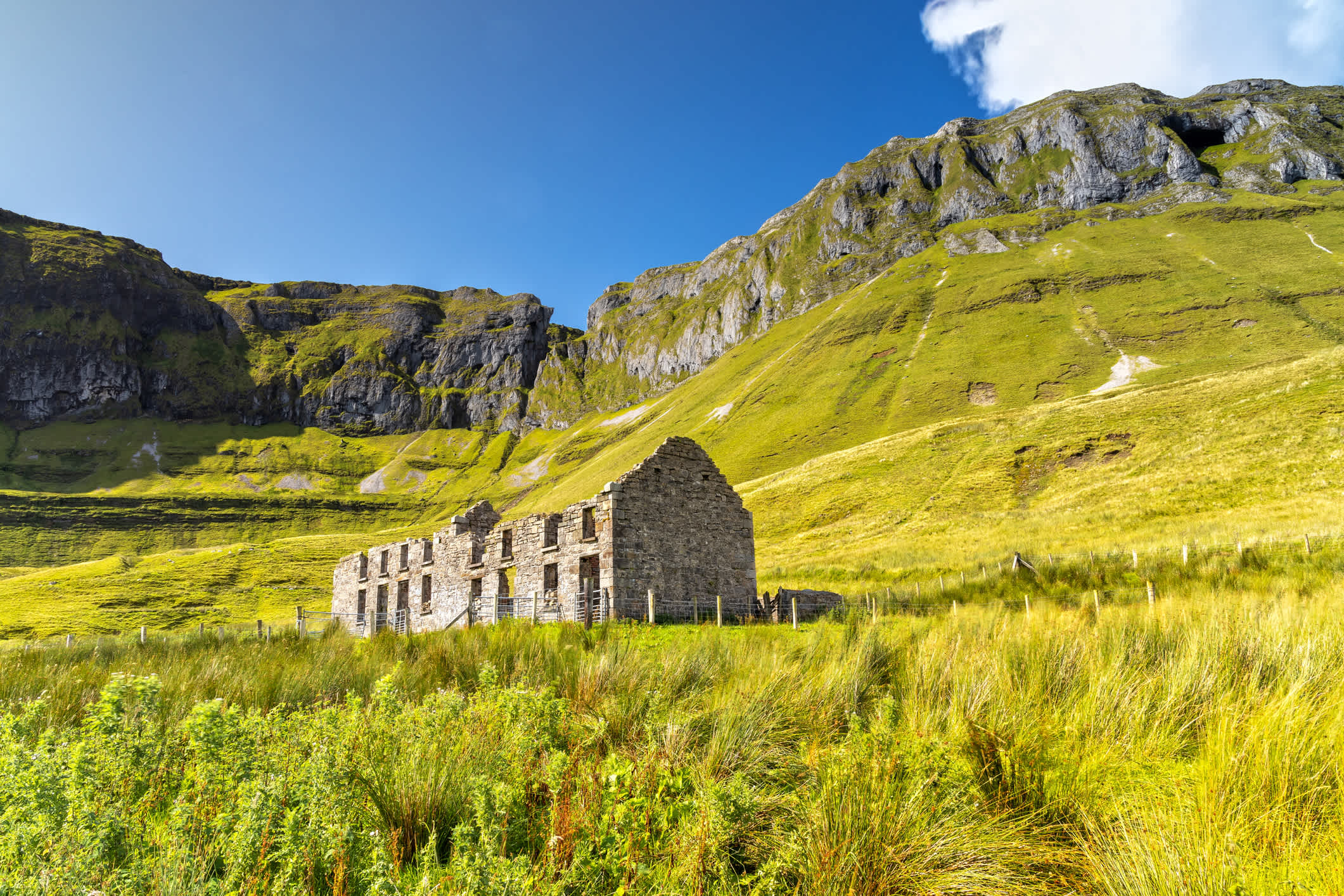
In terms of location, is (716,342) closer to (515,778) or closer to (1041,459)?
(1041,459)

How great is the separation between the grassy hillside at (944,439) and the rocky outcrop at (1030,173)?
1144 centimetres

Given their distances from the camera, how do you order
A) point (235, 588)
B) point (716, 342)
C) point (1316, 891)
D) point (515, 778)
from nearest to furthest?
1. point (1316, 891)
2. point (515, 778)
3. point (235, 588)
4. point (716, 342)

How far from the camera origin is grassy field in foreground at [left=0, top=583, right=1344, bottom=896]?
9.98 ft

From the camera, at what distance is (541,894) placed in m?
2.92

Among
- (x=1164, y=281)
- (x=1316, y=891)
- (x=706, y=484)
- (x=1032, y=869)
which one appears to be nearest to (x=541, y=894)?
(x=1032, y=869)

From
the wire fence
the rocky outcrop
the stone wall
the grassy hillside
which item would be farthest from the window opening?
the rocky outcrop

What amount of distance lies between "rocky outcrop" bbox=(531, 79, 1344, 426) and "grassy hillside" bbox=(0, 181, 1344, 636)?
11437mm

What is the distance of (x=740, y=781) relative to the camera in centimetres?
379

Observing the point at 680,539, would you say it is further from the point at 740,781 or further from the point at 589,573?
the point at 740,781

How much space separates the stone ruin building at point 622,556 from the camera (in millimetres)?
19297

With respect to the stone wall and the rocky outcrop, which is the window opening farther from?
the rocky outcrop

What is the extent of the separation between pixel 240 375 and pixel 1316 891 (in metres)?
236

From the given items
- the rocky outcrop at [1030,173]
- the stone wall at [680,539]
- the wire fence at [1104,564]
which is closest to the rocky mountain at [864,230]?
the rocky outcrop at [1030,173]

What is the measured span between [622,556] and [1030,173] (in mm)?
190308
